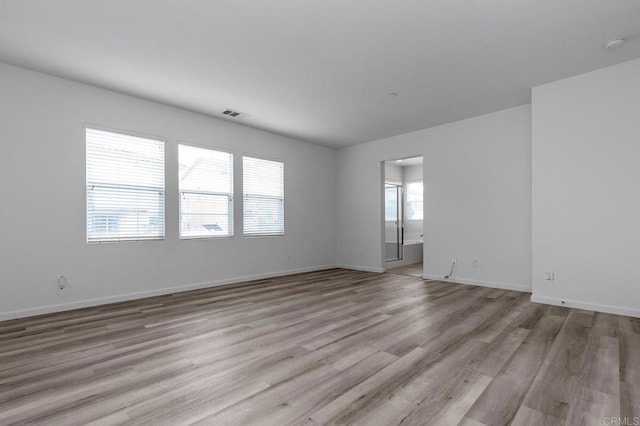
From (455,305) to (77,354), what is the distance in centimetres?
389

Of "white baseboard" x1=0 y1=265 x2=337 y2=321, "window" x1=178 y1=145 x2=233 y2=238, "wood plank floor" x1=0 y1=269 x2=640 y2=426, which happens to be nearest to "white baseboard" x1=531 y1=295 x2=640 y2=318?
"wood plank floor" x1=0 y1=269 x2=640 y2=426

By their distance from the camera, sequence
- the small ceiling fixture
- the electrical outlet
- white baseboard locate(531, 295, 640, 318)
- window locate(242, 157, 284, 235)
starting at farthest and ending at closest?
window locate(242, 157, 284, 235)
the electrical outlet
white baseboard locate(531, 295, 640, 318)
the small ceiling fixture

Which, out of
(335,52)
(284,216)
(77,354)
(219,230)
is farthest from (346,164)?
(77,354)

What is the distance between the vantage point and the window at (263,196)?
583 cm

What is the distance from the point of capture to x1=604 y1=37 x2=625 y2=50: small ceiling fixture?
3051mm

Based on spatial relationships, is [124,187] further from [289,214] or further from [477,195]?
[477,195]

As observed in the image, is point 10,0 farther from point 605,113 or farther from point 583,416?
point 605,113

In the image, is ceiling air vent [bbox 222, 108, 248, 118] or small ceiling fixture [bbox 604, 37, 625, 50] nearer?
small ceiling fixture [bbox 604, 37, 625, 50]

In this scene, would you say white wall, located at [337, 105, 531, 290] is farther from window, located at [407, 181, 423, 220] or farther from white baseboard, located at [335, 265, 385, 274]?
window, located at [407, 181, 423, 220]

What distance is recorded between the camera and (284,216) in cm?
644

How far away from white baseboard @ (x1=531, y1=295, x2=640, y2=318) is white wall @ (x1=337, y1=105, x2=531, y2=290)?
653mm

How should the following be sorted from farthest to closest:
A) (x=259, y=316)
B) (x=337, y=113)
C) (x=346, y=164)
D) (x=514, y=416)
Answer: (x=346, y=164) < (x=337, y=113) < (x=259, y=316) < (x=514, y=416)

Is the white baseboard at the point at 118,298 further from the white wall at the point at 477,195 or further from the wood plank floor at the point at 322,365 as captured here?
the white wall at the point at 477,195

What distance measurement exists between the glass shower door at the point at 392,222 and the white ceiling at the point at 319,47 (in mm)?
3065
